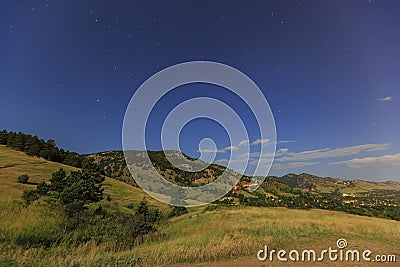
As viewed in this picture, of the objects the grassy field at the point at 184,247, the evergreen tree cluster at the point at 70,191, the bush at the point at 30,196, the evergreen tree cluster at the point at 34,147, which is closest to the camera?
the grassy field at the point at 184,247

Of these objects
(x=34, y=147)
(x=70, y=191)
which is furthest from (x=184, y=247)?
(x=34, y=147)

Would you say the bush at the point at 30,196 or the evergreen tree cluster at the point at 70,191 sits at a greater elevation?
the evergreen tree cluster at the point at 70,191

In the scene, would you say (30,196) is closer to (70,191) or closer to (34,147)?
(70,191)

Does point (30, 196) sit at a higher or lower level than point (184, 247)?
lower

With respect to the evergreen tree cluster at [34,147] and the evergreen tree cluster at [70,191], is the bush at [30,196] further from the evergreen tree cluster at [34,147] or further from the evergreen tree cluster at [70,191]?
the evergreen tree cluster at [34,147]

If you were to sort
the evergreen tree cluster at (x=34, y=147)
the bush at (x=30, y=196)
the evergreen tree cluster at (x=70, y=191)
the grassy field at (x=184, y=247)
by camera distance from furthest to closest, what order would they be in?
the evergreen tree cluster at (x=34, y=147), the bush at (x=30, y=196), the evergreen tree cluster at (x=70, y=191), the grassy field at (x=184, y=247)

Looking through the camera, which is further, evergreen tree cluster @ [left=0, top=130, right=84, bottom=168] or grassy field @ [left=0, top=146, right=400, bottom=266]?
evergreen tree cluster @ [left=0, top=130, right=84, bottom=168]

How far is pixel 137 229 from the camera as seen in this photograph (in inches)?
480

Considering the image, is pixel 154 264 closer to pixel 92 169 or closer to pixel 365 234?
pixel 365 234

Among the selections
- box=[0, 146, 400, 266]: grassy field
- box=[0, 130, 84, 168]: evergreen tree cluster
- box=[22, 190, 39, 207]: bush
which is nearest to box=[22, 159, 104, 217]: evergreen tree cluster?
box=[22, 190, 39, 207]: bush

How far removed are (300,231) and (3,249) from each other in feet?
48.1

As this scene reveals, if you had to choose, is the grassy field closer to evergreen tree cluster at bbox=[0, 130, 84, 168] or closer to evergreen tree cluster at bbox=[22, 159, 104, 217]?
evergreen tree cluster at bbox=[22, 159, 104, 217]

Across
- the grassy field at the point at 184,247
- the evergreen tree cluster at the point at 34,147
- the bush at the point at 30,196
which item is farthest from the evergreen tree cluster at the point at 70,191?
the evergreen tree cluster at the point at 34,147

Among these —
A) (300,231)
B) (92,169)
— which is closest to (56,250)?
(300,231)
